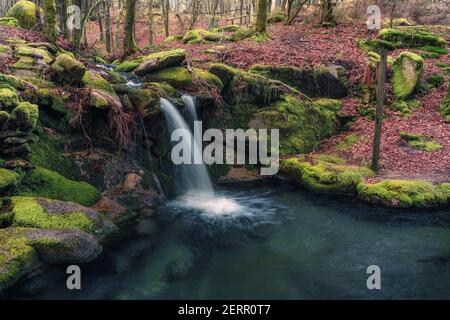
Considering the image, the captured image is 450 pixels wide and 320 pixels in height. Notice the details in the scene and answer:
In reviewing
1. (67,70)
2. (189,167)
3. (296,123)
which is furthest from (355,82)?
(67,70)

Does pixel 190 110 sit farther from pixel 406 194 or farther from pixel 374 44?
pixel 374 44

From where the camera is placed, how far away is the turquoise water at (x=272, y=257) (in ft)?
25.5

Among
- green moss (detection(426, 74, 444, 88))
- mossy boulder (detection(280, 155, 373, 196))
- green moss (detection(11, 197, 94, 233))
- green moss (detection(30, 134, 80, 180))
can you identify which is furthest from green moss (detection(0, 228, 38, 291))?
green moss (detection(426, 74, 444, 88))

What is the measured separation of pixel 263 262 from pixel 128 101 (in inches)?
285

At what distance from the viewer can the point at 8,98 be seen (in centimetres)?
970

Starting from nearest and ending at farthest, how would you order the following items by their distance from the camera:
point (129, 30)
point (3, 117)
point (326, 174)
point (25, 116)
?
point (3, 117) → point (25, 116) → point (326, 174) → point (129, 30)

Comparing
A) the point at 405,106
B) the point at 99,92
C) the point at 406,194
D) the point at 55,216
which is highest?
the point at 99,92

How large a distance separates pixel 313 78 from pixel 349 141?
13.7 ft

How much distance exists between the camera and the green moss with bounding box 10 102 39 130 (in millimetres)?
9750

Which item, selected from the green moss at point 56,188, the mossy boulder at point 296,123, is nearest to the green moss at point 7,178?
the green moss at point 56,188

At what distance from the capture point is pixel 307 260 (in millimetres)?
9125

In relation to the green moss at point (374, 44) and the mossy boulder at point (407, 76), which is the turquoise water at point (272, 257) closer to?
the mossy boulder at point (407, 76)

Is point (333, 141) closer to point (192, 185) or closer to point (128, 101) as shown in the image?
point (192, 185)
